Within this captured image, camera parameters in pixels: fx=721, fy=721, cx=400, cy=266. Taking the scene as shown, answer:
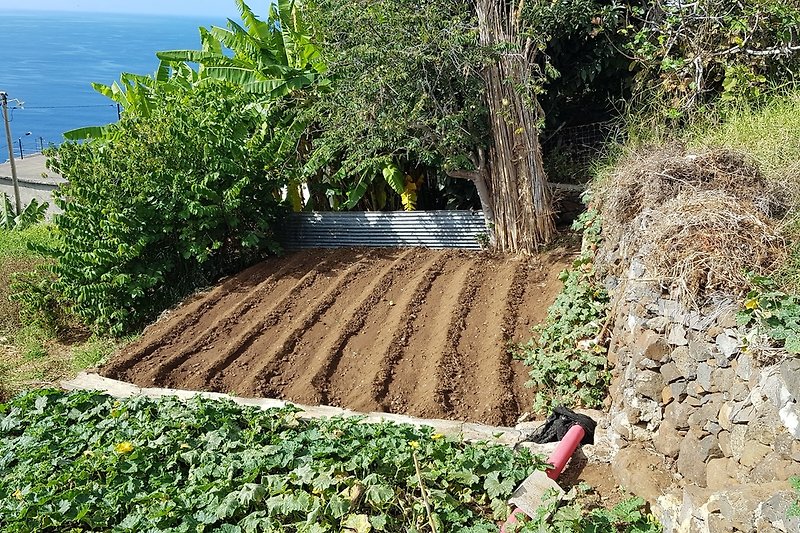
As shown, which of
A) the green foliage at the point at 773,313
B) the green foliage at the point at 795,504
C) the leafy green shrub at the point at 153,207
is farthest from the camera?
the leafy green shrub at the point at 153,207

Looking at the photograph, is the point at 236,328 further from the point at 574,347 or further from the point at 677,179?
the point at 677,179

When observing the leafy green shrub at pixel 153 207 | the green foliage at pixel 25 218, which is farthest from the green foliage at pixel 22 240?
the leafy green shrub at pixel 153 207

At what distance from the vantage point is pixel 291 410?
18.2 feet

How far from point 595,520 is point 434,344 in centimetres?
308

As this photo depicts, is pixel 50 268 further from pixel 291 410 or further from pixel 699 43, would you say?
pixel 699 43

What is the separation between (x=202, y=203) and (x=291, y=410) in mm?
3868

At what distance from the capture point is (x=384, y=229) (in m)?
9.27

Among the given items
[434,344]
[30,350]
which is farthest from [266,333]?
[30,350]

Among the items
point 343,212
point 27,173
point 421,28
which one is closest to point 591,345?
point 421,28

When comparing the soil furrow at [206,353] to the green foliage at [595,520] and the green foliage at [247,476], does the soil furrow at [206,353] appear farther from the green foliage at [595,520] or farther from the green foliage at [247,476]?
the green foliage at [595,520]

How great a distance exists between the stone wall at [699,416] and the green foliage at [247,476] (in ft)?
2.35

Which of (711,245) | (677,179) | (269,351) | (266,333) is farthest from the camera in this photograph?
(266,333)

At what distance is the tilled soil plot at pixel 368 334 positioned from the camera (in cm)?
618

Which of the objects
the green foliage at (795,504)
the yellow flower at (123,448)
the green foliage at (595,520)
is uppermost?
the green foliage at (795,504)
